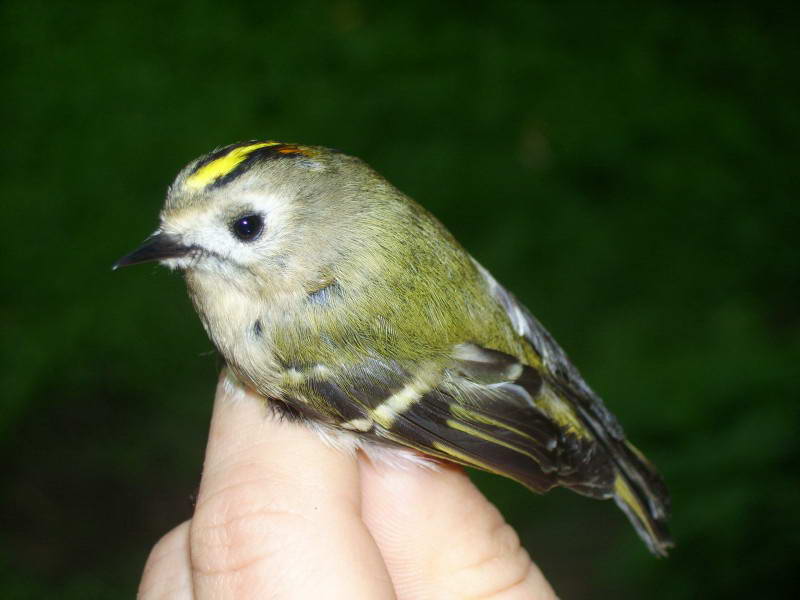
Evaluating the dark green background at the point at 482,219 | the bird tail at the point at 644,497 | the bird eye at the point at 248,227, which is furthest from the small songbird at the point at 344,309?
the dark green background at the point at 482,219

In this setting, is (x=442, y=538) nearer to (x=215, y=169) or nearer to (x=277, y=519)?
(x=277, y=519)

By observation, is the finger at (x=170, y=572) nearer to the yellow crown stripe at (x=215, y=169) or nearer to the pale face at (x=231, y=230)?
the pale face at (x=231, y=230)

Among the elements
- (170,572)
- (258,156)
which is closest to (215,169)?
(258,156)

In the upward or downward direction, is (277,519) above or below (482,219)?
below

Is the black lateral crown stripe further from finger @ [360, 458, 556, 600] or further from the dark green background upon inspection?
the dark green background

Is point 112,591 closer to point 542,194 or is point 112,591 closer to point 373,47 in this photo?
point 542,194

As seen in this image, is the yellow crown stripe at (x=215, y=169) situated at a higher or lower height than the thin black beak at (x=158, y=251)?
higher
